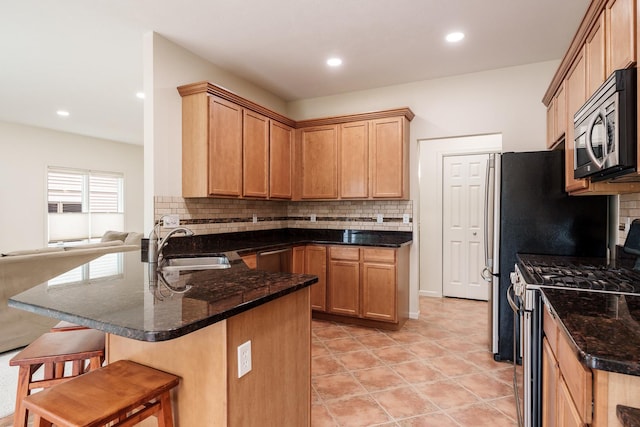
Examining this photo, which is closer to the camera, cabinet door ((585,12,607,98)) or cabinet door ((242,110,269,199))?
cabinet door ((585,12,607,98))

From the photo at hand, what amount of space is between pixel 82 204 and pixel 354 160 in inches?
232


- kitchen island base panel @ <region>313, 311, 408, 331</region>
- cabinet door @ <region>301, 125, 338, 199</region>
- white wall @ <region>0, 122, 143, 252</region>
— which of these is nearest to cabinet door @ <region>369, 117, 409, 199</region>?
cabinet door @ <region>301, 125, 338, 199</region>

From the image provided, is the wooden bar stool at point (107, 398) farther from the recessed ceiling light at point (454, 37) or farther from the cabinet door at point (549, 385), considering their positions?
the recessed ceiling light at point (454, 37)

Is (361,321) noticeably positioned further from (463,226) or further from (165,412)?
(165,412)

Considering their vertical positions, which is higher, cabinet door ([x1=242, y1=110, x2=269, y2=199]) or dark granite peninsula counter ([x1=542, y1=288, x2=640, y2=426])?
cabinet door ([x1=242, y1=110, x2=269, y2=199])

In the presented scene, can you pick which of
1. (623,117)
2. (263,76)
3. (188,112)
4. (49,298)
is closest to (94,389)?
(49,298)

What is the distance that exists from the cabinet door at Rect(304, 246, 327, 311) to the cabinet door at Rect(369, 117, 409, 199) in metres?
0.92

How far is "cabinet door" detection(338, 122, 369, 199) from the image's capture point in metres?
4.06

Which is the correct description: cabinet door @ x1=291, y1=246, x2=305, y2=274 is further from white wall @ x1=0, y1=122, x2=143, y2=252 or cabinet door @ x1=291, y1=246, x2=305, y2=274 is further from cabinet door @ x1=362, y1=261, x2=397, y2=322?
white wall @ x1=0, y1=122, x2=143, y2=252

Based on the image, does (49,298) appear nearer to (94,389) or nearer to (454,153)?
(94,389)

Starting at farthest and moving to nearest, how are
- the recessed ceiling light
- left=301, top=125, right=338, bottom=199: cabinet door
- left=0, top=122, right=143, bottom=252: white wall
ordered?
1. left=0, top=122, right=143, bottom=252: white wall
2. left=301, top=125, right=338, bottom=199: cabinet door
3. the recessed ceiling light

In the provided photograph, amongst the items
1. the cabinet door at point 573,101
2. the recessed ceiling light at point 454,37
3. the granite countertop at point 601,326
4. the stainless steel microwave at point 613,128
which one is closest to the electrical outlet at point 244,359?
the granite countertop at point 601,326

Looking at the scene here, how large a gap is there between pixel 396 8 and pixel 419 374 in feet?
9.19

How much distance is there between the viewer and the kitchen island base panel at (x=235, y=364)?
1216 mm
